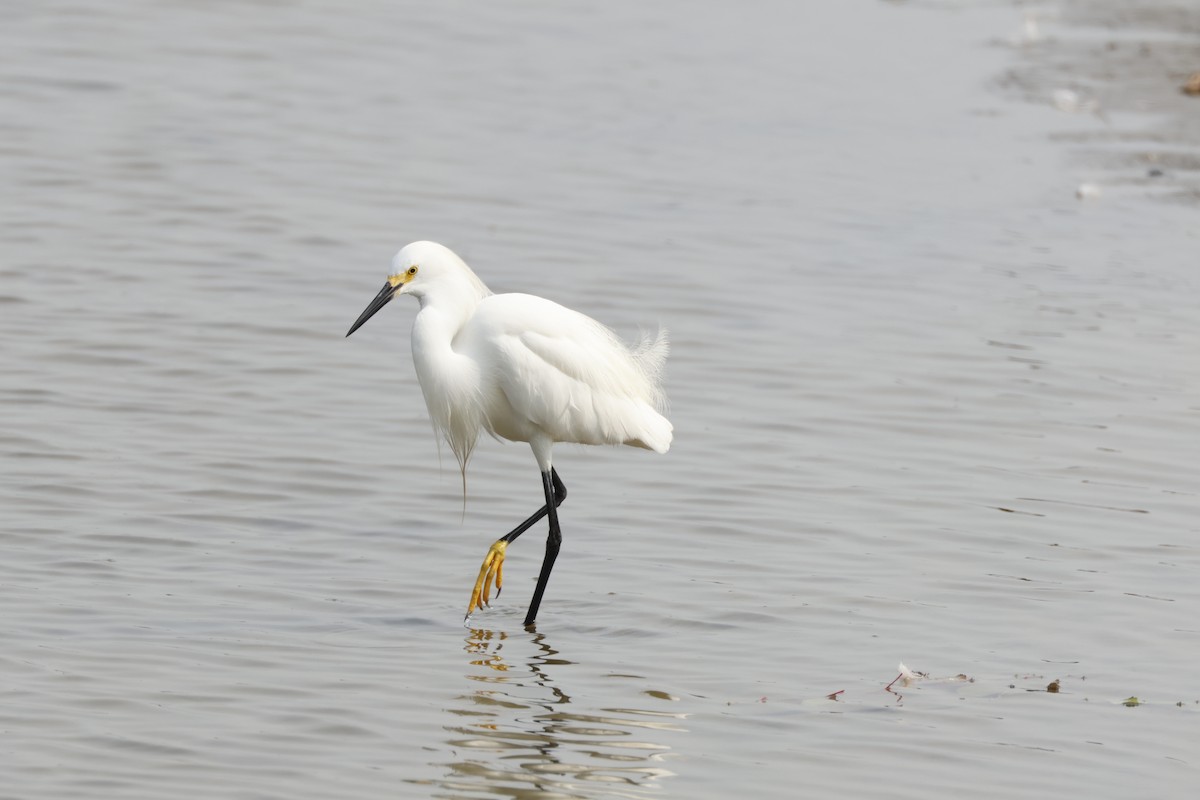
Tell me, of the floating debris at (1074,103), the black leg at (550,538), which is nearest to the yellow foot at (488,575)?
the black leg at (550,538)

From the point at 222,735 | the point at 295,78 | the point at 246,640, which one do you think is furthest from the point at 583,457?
the point at 295,78

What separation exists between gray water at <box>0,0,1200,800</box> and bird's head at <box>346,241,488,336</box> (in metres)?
1.00

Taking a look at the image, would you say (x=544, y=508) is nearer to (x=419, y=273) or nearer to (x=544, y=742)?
(x=419, y=273)

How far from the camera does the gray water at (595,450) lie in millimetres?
5113

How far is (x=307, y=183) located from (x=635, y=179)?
2270 mm

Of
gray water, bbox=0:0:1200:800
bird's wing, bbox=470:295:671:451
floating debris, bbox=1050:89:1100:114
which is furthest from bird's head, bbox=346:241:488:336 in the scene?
floating debris, bbox=1050:89:1100:114

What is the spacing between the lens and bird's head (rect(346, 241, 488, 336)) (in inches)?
243

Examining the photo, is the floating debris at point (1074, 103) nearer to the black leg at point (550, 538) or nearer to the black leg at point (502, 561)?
the black leg at point (550, 538)

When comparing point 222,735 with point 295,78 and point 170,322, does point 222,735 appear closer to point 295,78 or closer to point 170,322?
point 170,322

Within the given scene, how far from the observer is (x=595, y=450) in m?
8.34

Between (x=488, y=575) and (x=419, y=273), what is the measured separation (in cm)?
104

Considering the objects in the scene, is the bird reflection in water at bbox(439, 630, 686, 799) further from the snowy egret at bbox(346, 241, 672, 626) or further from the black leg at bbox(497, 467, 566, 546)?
the black leg at bbox(497, 467, 566, 546)

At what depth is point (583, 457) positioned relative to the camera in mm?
8211

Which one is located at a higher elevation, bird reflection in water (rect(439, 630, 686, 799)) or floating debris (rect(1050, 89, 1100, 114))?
bird reflection in water (rect(439, 630, 686, 799))
